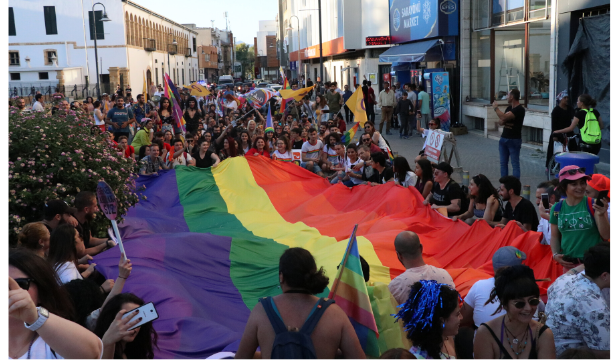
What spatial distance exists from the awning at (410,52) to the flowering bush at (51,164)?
17157mm

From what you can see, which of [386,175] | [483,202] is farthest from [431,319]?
[386,175]

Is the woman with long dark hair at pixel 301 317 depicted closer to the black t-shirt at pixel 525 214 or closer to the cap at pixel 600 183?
the cap at pixel 600 183

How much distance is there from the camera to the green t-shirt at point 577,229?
549cm

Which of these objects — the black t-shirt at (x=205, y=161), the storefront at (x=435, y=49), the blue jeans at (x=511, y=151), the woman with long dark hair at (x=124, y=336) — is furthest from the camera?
the storefront at (x=435, y=49)

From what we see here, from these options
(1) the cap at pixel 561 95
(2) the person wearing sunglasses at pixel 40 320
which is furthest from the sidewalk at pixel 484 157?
(2) the person wearing sunglasses at pixel 40 320

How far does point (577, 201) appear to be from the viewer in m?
5.58

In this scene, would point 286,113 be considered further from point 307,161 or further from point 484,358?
point 484,358

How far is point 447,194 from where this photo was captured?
8805 millimetres

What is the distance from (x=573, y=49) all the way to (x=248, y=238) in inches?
376

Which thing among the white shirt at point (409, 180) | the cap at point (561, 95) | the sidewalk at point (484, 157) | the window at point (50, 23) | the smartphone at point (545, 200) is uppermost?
the window at point (50, 23)

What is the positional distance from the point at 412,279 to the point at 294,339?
1.67m

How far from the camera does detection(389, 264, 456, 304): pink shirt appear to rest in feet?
15.8

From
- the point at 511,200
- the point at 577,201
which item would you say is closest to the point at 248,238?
the point at 511,200

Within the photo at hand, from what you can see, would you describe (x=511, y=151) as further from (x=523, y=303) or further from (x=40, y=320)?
(x=40, y=320)
